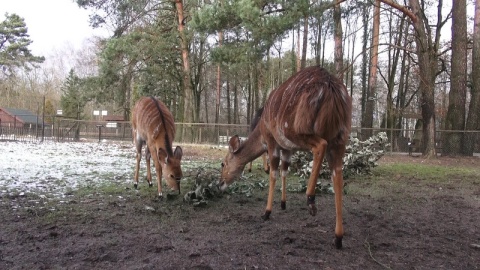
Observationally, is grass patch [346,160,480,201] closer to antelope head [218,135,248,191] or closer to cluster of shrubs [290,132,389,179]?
cluster of shrubs [290,132,389,179]

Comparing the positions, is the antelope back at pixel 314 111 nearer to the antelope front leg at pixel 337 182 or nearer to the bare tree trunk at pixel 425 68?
the antelope front leg at pixel 337 182

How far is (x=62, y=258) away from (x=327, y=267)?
7.14 ft

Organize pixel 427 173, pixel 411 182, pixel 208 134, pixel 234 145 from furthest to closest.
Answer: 1. pixel 208 134
2. pixel 427 173
3. pixel 411 182
4. pixel 234 145

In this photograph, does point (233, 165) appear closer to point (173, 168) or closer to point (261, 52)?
point (173, 168)

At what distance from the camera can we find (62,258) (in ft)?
9.83

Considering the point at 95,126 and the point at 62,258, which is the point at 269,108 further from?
the point at 95,126

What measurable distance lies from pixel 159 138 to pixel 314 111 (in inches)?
123

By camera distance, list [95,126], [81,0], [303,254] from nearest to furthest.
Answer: [303,254] < [81,0] < [95,126]

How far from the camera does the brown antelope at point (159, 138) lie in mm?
5559

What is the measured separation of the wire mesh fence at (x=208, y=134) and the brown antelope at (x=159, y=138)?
692 cm

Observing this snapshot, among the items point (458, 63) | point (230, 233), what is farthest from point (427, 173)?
point (458, 63)

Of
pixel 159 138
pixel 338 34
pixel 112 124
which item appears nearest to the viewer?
pixel 159 138

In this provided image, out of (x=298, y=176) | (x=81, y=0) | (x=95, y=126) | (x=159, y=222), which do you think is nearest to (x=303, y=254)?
(x=159, y=222)

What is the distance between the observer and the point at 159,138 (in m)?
5.87
